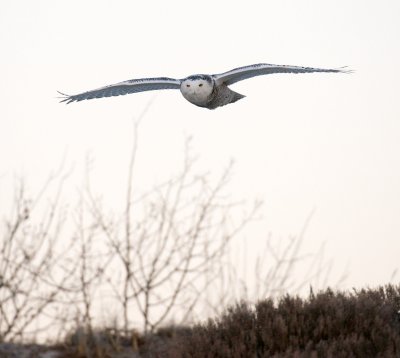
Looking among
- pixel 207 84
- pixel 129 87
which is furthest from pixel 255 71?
pixel 129 87

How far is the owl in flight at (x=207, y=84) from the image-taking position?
711cm

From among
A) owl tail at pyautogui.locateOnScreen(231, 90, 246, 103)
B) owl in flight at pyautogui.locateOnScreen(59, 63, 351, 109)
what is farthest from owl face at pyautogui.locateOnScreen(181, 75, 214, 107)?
owl tail at pyautogui.locateOnScreen(231, 90, 246, 103)

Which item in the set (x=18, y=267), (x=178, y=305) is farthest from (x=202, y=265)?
(x=18, y=267)

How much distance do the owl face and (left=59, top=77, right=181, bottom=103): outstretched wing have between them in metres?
0.22

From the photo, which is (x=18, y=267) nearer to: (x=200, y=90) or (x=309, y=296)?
(x=200, y=90)

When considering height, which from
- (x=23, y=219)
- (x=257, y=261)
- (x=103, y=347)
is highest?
(x=23, y=219)

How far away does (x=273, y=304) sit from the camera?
243 inches

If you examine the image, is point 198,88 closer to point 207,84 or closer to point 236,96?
point 207,84

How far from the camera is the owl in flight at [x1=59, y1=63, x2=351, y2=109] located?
711 cm

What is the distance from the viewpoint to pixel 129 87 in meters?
8.02

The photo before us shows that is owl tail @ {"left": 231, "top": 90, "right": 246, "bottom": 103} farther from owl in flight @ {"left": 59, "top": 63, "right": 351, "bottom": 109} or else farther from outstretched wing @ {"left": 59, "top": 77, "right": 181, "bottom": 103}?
outstretched wing @ {"left": 59, "top": 77, "right": 181, "bottom": 103}

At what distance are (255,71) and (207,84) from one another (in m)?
0.46

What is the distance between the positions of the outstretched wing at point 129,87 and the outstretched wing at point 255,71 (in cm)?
46

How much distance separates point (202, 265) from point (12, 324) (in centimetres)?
201
